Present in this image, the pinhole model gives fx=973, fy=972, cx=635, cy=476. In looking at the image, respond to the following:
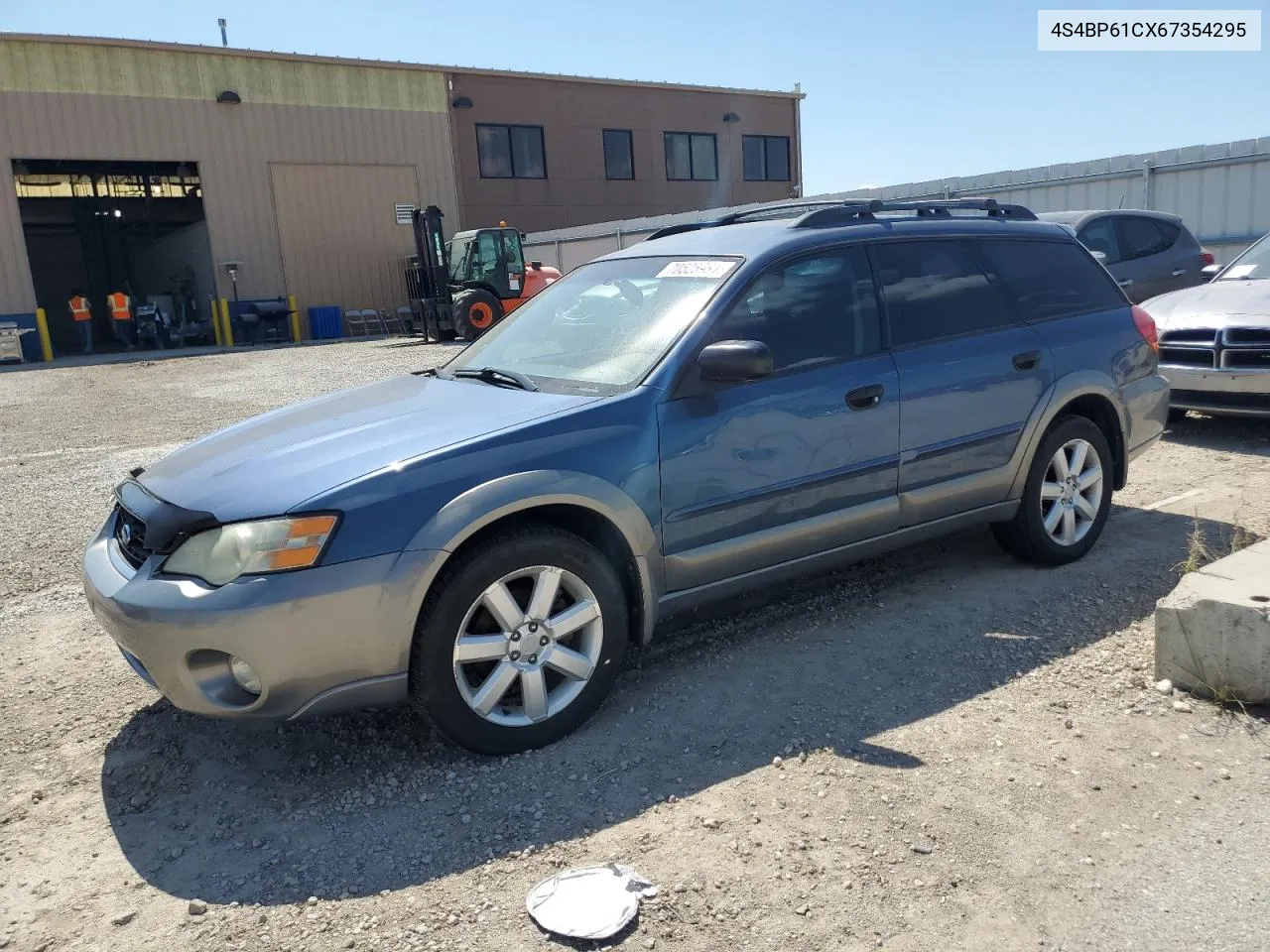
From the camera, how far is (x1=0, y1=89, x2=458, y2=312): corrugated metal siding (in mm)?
24984

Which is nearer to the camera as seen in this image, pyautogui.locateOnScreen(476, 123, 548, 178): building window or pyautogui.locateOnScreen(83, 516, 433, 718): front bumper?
pyautogui.locateOnScreen(83, 516, 433, 718): front bumper

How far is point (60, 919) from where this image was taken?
8.38 feet

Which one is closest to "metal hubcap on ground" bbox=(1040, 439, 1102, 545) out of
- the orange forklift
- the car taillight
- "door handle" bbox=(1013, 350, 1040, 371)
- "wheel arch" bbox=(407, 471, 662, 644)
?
"door handle" bbox=(1013, 350, 1040, 371)

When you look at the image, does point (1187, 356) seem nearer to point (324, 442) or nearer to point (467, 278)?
point (324, 442)

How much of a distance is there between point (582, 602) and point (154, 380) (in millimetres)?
16599

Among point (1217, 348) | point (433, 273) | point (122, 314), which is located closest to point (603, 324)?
point (1217, 348)

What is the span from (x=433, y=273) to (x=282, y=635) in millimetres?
20810

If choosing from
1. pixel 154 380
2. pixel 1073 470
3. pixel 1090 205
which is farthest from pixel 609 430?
pixel 154 380

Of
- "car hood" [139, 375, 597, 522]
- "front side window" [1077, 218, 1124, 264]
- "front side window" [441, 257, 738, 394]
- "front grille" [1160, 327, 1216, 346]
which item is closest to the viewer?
"car hood" [139, 375, 597, 522]

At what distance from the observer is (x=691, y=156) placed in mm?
36031

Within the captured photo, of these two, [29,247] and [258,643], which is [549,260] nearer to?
[29,247]

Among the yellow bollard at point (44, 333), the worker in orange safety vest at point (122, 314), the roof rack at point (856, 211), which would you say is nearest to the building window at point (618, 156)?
the worker in orange safety vest at point (122, 314)

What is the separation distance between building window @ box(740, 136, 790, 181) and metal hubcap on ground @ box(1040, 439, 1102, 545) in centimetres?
3480

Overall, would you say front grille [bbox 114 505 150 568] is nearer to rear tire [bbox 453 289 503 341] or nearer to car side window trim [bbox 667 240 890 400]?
car side window trim [bbox 667 240 890 400]
